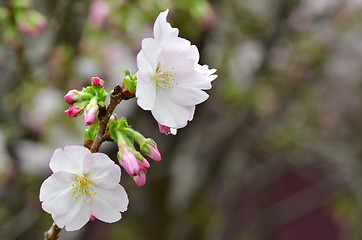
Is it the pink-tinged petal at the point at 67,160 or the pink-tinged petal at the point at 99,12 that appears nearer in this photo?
the pink-tinged petal at the point at 67,160

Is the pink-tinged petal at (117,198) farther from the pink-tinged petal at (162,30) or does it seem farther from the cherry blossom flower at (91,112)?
the pink-tinged petal at (162,30)

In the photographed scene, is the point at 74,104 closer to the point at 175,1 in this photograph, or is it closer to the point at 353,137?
the point at 175,1

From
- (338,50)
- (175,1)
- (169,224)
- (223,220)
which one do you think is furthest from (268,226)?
(175,1)

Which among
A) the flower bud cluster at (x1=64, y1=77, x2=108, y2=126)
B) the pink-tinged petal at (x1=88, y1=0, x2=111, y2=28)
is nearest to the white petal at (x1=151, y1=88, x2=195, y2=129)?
the flower bud cluster at (x1=64, y1=77, x2=108, y2=126)

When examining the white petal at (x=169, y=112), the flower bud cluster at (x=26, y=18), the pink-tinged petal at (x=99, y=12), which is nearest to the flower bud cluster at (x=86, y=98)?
the white petal at (x=169, y=112)

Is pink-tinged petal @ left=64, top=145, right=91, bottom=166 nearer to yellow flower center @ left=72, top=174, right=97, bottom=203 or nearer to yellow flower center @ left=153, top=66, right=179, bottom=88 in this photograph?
yellow flower center @ left=72, top=174, right=97, bottom=203

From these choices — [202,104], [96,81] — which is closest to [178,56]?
[96,81]

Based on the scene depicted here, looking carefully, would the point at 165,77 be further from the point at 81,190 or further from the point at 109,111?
the point at 81,190
